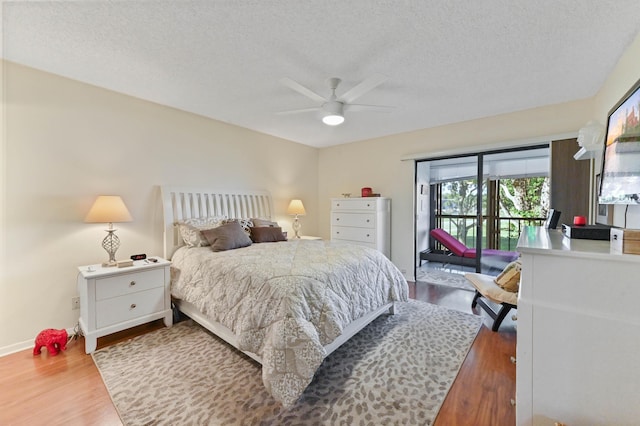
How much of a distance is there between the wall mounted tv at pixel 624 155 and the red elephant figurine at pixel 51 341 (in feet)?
13.9

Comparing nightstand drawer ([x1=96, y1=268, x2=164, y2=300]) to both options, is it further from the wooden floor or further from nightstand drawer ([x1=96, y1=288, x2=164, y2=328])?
the wooden floor

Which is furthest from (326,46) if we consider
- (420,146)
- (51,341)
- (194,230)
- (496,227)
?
(496,227)

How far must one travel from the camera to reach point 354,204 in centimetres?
443

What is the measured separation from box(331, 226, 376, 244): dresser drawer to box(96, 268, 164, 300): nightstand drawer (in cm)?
282

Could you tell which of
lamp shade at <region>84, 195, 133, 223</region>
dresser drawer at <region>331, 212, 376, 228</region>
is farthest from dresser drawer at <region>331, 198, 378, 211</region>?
lamp shade at <region>84, 195, 133, 223</region>

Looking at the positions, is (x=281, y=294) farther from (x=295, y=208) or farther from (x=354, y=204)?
(x=354, y=204)

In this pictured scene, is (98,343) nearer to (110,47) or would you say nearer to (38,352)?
(38,352)

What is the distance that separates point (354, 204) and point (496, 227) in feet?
8.98

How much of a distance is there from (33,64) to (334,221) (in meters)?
4.01

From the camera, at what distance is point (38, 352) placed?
2.21 meters

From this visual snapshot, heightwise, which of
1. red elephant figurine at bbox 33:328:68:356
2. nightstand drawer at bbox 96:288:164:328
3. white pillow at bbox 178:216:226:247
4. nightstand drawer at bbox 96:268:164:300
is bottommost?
red elephant figurine at bbox 33:328:68:356

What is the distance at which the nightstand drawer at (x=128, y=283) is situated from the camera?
2.27 metres

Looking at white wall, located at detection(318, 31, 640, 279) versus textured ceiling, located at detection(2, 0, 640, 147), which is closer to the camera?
textured ceiling, located at detection(2, 0, 640, 147)

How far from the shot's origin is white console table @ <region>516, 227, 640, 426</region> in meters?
1.02
